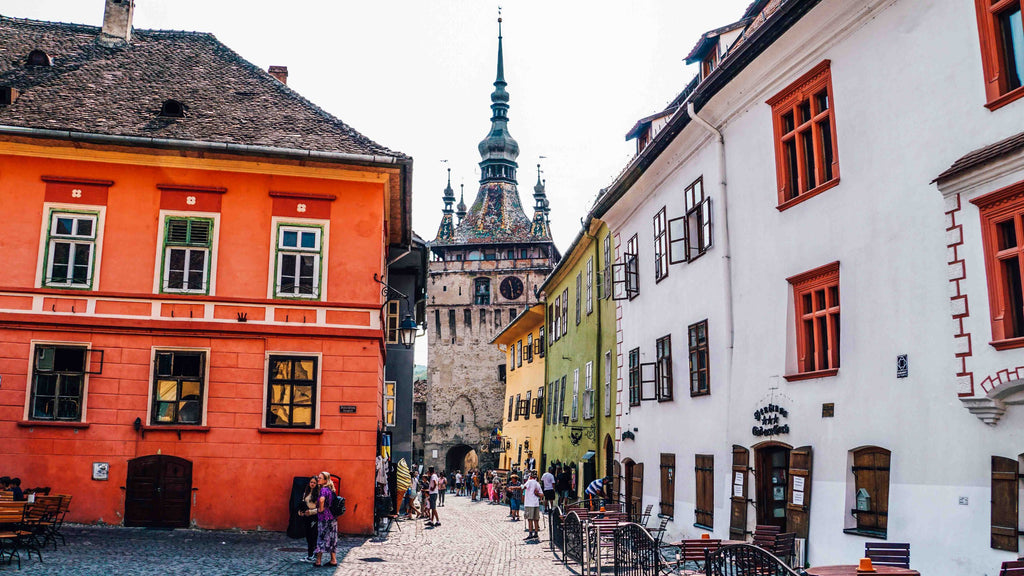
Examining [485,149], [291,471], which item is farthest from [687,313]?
[485,149]

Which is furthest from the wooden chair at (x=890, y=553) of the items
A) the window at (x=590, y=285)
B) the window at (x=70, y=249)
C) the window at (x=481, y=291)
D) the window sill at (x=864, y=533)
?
the window at (x=481, y=291)

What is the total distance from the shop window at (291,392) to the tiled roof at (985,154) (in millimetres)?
13136

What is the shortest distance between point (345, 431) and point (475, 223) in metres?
68.1

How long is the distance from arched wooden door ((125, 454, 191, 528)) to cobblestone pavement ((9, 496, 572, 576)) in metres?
0.35

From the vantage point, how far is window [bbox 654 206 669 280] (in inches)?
795

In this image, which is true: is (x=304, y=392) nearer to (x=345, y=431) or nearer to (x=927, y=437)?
(x=345, y=431)

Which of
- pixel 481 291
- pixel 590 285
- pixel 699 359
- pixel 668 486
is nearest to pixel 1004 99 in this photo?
pixel 699 359

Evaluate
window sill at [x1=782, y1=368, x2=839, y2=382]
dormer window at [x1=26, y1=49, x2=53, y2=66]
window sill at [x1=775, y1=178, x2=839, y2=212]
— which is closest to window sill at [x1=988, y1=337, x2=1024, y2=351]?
window sill at [x1=782, y1=368, x2=839, y2=382]

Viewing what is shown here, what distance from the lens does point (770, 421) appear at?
1456cm

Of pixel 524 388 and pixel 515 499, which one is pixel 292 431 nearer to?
pixel 515 499

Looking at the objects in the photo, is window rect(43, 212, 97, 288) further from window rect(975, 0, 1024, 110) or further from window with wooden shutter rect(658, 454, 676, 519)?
window rect(975, 0, 1024, 110)

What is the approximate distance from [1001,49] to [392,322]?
73.9 ft

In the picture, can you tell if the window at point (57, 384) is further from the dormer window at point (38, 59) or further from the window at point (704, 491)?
the window at point (704, 491)

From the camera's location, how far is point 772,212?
48.9ft
